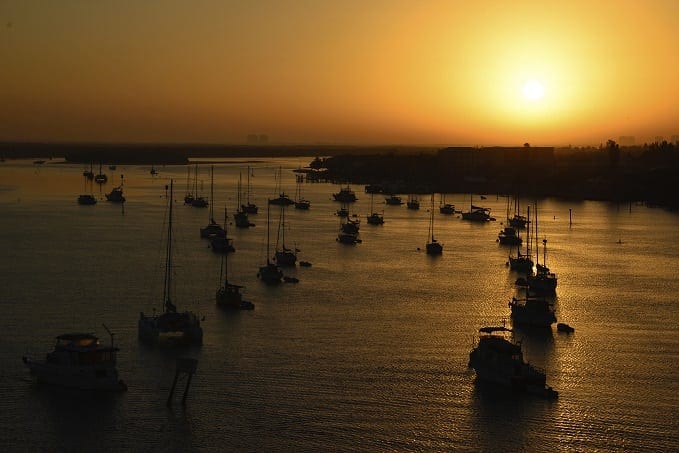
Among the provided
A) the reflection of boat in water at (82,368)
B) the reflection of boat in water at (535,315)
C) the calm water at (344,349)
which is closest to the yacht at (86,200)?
the calm water at (344,349)

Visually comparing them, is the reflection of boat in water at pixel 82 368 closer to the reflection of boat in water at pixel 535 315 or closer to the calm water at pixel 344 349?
the calm water at pixel 344 349

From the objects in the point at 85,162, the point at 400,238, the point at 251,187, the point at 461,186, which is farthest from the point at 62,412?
the point at 85,162

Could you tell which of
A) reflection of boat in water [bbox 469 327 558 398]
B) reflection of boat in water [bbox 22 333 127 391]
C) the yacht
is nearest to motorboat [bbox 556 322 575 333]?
reflection of boat in water [bbox 469 327 558 398]

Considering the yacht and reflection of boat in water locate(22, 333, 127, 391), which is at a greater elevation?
the yacht

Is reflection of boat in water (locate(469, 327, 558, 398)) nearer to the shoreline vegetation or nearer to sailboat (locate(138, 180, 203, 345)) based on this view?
sailboat (locate(138, 180, 203, 345))

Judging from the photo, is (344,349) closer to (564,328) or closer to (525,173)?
(564,328)

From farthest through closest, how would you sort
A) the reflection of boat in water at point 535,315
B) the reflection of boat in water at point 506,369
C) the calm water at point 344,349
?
the reflection of boat in water at point 535,315 → the reflection of boat in water at point 506,369 → the calm water at point 344,349
